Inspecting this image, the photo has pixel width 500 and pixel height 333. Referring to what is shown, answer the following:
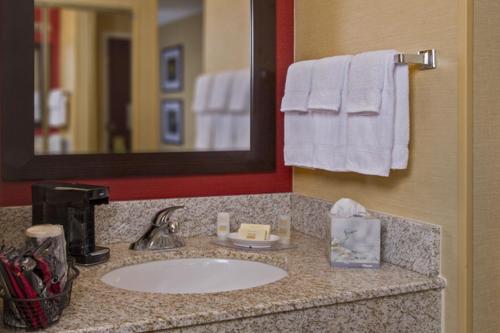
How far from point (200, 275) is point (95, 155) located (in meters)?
0.46

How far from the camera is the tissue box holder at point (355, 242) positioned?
4.59 feet

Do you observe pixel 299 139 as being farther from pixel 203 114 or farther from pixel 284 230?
pixel 203 114

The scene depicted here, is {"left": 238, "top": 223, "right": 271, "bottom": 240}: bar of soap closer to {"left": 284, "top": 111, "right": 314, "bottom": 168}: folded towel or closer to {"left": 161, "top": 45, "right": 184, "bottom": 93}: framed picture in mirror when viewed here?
{"left": 284, "top": 111, "right": 314, "bottom": 168}: folded towel

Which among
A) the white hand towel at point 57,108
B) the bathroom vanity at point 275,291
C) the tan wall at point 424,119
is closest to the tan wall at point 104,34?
the white hand towel at point 57,108

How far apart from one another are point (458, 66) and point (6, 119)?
44.6 inches

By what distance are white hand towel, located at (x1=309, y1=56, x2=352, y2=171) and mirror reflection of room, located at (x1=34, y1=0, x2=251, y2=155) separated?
48 centimetres

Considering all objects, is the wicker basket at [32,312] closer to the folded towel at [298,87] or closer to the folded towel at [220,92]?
the folded towel at [298,87]

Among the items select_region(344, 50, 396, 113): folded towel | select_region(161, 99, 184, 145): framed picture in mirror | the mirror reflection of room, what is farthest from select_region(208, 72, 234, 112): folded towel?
select_region(344, 50, 396, 113): folded towel

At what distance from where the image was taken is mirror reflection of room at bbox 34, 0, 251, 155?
6.83 feet

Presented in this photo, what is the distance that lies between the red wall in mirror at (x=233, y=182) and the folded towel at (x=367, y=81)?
1.30ft

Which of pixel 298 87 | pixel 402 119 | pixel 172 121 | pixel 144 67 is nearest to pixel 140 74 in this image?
pixel 144 67

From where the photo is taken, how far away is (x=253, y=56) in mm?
1814

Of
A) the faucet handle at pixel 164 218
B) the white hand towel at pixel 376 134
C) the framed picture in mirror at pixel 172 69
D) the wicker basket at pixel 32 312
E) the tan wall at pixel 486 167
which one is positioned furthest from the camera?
the framed picture in mirror at pixel 172 69

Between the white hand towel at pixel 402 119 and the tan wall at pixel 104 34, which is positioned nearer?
the white hand towel at pixel 402 119
